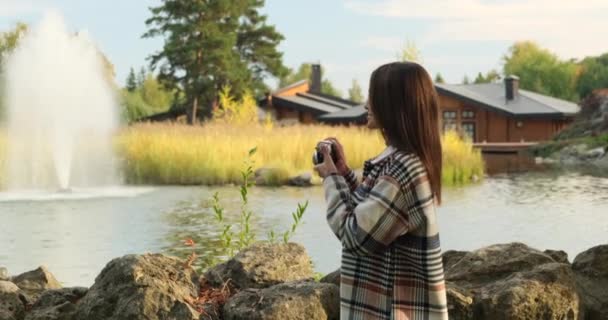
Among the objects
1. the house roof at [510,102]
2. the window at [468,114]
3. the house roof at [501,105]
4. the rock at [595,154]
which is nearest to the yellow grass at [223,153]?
the rock at [595,154]

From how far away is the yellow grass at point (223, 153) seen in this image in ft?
64.3

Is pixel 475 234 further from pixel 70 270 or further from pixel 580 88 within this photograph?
pixel 580 88

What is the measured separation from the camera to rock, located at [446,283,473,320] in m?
3.59

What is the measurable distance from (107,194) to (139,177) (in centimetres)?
348

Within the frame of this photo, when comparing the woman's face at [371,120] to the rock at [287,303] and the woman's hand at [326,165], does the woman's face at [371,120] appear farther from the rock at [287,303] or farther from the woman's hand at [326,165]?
the rock at [287,303]

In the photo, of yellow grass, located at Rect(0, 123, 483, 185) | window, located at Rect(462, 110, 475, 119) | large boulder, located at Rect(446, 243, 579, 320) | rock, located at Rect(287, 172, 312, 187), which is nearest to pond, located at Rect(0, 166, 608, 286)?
rock, located at Rect(287, 172, 312, 187)

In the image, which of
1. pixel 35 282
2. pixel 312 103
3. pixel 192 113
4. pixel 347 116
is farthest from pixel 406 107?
pixel 312 103

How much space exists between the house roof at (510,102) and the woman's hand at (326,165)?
37865 millimetres

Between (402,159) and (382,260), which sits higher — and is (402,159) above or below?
above

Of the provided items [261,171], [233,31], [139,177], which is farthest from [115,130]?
[233,31]

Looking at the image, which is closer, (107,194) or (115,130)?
(107,194)

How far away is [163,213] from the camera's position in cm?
1317

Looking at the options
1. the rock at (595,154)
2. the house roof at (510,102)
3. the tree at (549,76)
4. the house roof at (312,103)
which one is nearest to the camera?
the rock at (595,154)

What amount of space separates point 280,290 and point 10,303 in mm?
1270
